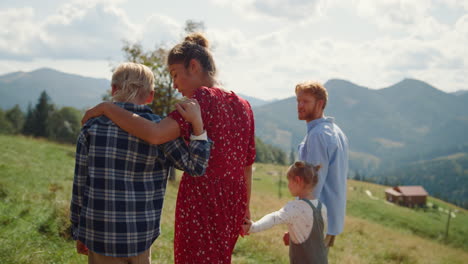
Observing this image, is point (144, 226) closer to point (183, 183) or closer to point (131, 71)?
point (183, 183)

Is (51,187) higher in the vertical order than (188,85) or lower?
lower

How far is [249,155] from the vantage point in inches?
120

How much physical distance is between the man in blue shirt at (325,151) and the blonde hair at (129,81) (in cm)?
208

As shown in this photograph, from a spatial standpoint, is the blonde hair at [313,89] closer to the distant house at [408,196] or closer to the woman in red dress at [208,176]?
the woman in red dress at [208,176]

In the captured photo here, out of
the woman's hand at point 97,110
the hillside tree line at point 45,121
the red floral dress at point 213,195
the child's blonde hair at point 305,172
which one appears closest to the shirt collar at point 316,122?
the child's blonde hair at point 305,172

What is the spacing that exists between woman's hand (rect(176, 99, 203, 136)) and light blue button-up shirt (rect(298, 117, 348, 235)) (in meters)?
1.82

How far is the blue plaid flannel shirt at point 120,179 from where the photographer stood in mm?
2301

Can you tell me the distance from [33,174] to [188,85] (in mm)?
9846

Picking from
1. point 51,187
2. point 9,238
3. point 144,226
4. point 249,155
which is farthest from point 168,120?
point 51,187

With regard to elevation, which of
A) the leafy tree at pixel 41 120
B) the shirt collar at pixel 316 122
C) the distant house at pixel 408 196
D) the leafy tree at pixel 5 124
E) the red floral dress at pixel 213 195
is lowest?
the distant house at pixel 408 196

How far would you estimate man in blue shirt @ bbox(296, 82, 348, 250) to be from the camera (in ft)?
12.6

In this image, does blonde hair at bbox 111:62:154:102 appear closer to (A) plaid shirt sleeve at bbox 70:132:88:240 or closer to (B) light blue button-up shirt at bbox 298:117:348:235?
(A) plaid shirt sleeve at bbox 70:132:88:240

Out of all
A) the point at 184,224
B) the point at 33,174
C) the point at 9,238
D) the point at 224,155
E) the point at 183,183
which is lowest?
the point at 33,174

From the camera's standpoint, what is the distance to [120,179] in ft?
7.59
